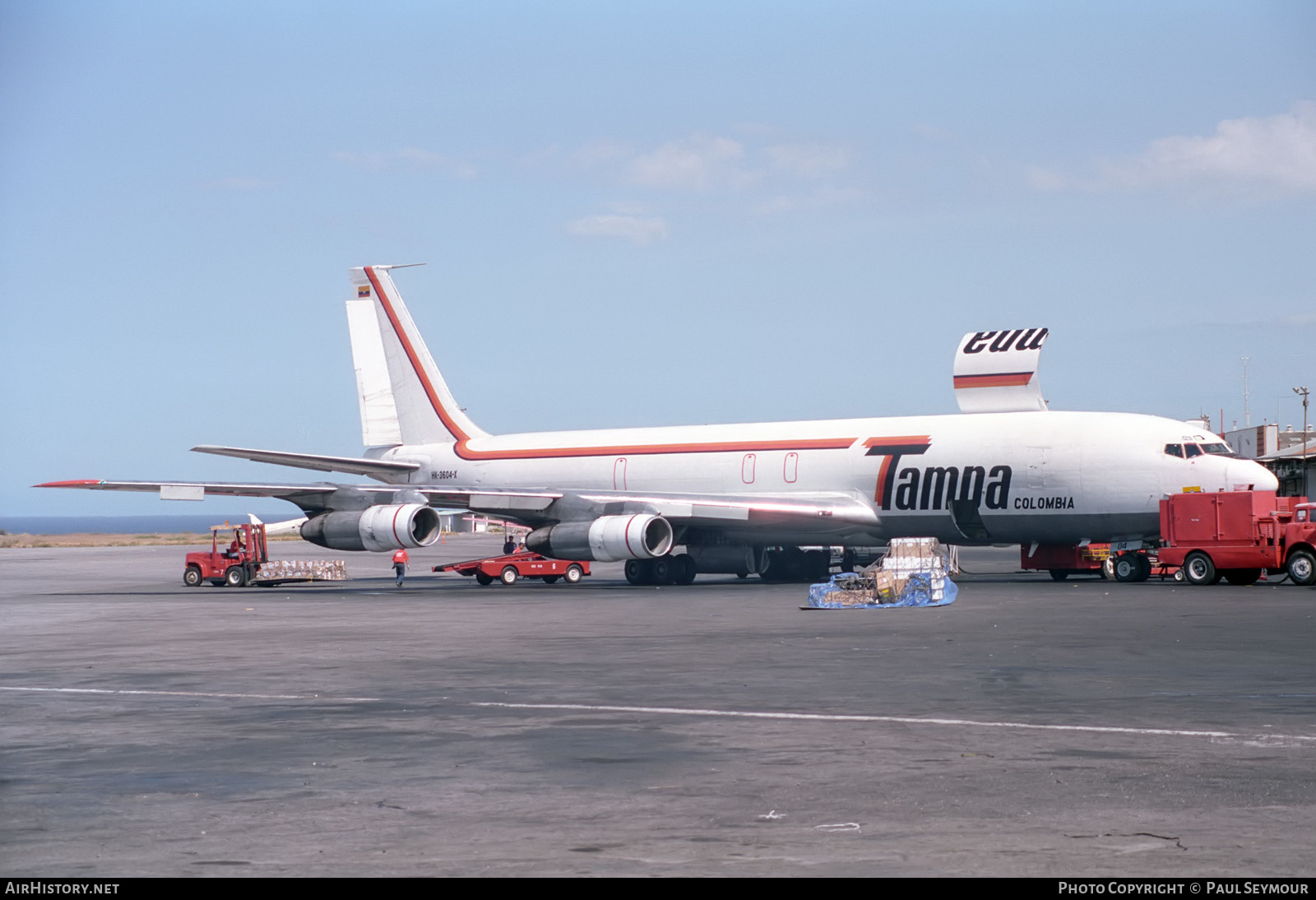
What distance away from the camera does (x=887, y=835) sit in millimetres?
8688

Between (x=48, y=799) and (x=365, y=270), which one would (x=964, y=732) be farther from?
(x=365, y=270)

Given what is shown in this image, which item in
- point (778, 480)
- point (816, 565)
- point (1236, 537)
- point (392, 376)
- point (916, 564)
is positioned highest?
point (392, 376)

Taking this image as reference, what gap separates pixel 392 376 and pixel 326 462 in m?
7.89

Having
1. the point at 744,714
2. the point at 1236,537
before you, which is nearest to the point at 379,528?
the point at 1236,537

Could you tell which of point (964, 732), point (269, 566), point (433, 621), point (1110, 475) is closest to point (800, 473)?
point (1110, 475)

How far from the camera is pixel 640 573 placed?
4578 centimetres

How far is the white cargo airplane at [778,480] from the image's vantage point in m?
38.7

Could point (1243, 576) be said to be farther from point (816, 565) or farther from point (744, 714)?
point (744, 714)

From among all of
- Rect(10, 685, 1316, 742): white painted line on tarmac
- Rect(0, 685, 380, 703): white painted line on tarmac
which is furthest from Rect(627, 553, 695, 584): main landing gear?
Rect(10, 685, 1316, 742): white painted line on tarmac

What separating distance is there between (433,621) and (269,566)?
2453 cm

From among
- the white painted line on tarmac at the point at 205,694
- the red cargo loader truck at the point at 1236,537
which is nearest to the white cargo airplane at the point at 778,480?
the red cargo loader truck at the point at 1236,537

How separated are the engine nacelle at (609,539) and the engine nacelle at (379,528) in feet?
11.1

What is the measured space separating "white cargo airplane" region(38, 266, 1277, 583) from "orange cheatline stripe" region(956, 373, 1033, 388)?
44 mm

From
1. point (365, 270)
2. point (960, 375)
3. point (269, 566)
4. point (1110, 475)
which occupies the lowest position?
point (269, 566)
